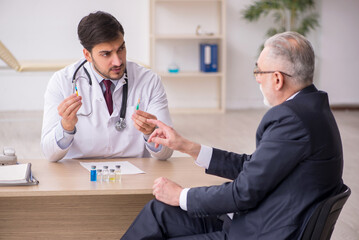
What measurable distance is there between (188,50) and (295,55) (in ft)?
19.9

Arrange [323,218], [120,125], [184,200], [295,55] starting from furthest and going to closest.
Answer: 1. [120,125]
2. [184,200]
3. [295,55]
4. [323,218]

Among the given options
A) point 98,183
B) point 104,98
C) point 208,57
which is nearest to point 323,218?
point 98,183

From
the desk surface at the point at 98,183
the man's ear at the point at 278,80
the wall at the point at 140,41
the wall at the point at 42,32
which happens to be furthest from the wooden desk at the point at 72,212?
the wall at the point at 42,32

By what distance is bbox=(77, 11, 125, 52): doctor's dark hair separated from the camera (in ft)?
8.19

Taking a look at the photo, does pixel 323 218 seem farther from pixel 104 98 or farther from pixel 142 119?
pixel 104 98

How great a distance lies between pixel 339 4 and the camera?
25.3ft

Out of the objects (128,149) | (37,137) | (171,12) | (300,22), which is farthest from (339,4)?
(128,149)

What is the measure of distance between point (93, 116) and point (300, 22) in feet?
18.7

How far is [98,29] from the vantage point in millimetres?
2496

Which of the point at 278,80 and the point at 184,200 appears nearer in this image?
the point at 278,80

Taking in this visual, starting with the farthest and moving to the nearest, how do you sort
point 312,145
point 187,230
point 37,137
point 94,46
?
point 37,137
point 94,46
point 187,230
point 312,145

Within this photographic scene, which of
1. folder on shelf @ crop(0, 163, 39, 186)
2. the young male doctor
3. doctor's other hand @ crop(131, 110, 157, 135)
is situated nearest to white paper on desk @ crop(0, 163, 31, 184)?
folder on shelf @ crop(0, 163, 39, 186)

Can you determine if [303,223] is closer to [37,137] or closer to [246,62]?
[37,137]

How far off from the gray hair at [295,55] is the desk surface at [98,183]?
0.58m
